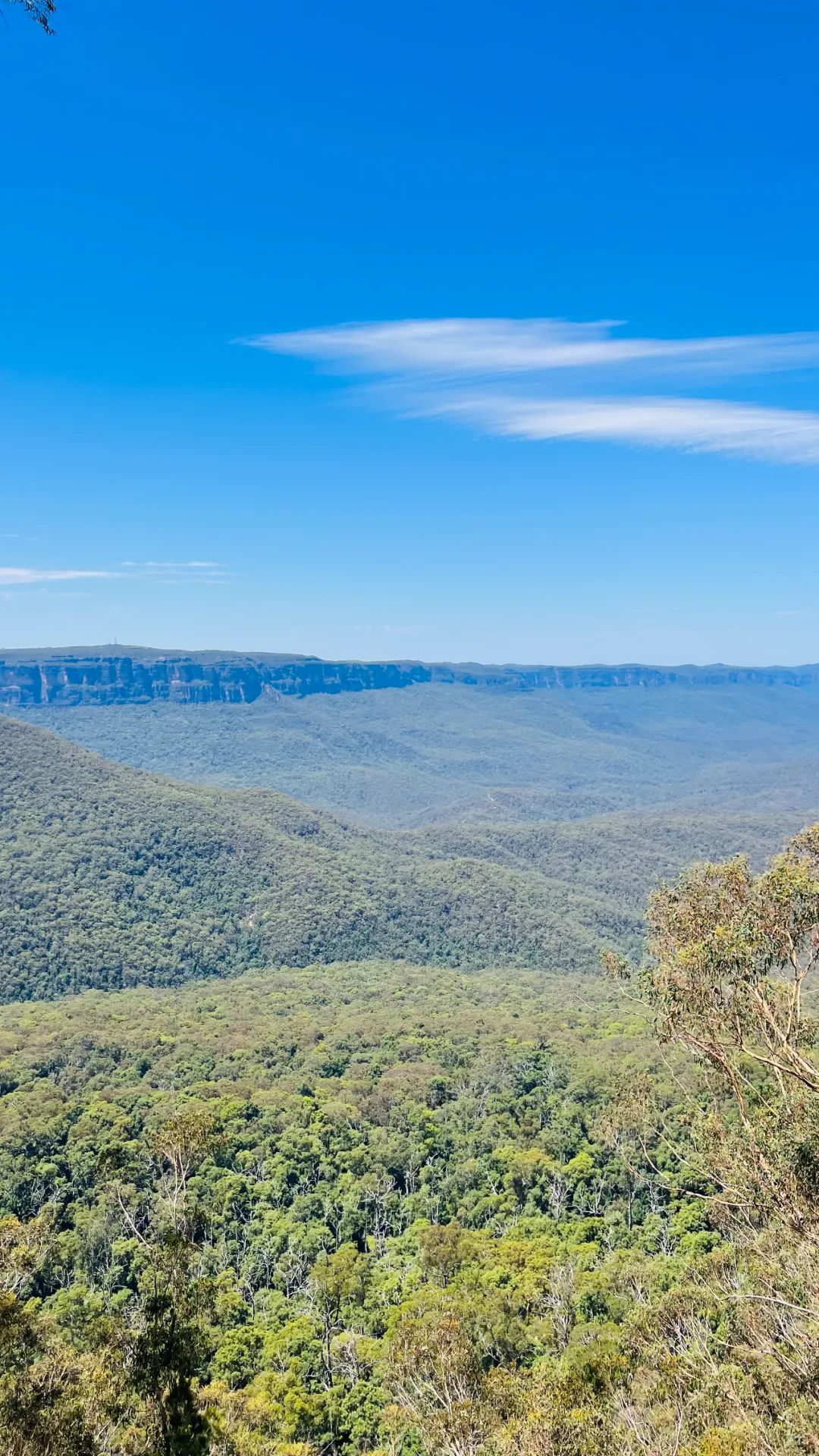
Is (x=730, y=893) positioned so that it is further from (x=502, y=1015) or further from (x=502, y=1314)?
(x=502, y=1015)

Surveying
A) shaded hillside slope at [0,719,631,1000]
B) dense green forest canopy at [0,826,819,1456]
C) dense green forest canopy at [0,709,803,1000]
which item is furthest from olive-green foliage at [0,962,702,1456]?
dense green forest canopy at [0,709,803,1000]

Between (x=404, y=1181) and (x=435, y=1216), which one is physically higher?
(x=435, y=1216)

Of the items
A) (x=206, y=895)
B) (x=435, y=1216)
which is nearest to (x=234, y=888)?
(x=206, y=895)

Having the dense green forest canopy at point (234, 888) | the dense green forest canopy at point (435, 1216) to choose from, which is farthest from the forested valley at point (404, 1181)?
the dense green forest canopy at point (234, 888)

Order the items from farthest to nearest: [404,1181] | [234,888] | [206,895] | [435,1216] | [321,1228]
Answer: [234,888]
[206,895]
[404,1181]
[435,1216]
[321,1228]

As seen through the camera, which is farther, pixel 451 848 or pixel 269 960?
pixel 451 848

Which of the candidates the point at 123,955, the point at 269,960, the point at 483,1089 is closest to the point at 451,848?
the point at 269,960

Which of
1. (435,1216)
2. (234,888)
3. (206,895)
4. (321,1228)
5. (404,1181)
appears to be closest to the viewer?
(321,1228)

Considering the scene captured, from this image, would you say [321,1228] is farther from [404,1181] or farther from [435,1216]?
[404,1181]
